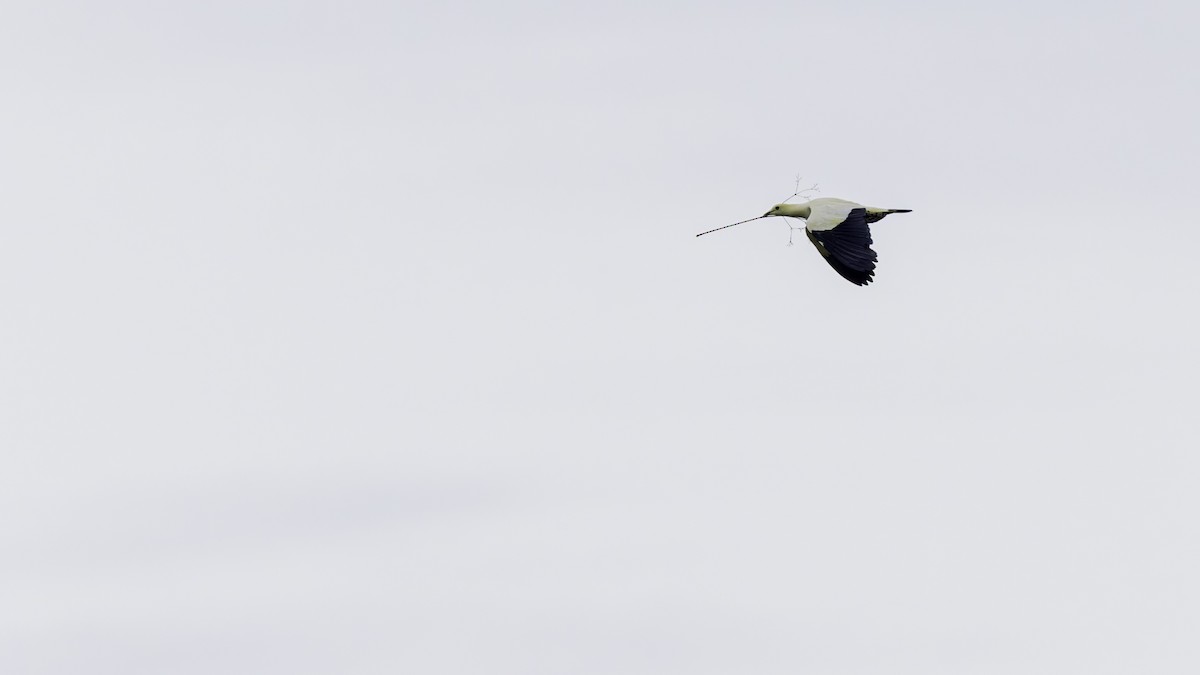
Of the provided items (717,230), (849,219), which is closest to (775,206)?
(849,219)

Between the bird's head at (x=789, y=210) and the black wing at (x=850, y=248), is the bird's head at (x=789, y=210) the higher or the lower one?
the higher one

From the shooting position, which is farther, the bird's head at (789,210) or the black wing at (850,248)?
the bird's head at (789,210)

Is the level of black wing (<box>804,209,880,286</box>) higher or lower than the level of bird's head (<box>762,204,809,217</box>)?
lower

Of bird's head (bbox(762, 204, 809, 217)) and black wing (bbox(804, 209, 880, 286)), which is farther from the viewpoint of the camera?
bird's head (bbox(762, 204, 809, 217))

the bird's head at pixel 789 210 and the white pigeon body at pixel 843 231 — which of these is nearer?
the white pigeon body at pixel 843 231

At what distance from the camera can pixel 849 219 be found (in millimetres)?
124625

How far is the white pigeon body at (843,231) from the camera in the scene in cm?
12262

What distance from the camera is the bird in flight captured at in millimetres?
122625

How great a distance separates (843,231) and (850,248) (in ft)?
3.53

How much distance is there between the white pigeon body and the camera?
122625mm

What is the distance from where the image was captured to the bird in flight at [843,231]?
4828 inches

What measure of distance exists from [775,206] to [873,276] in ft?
23.1

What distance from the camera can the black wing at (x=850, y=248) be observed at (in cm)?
12244

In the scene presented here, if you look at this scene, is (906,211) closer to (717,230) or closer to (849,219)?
(849,219)
